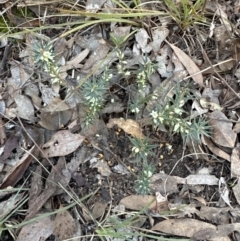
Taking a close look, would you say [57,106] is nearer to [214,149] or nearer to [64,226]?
[64,226]

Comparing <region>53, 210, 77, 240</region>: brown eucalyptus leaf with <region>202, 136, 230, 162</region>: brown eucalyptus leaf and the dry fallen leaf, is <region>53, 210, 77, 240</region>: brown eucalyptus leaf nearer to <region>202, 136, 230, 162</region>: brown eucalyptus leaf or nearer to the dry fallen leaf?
the dry fallen leaf

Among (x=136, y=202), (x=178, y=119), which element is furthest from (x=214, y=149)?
(x=136, y=202)

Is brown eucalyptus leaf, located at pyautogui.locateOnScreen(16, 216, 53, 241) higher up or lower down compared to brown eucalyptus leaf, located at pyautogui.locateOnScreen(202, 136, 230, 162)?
lower down

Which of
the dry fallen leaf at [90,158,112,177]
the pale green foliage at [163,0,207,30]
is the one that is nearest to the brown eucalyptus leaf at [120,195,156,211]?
the dry fallen leaf at [90,158,112,177]

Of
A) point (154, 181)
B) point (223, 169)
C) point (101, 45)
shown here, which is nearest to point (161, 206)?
point (154, 181)

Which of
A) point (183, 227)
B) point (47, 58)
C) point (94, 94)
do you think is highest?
point (47, 58)

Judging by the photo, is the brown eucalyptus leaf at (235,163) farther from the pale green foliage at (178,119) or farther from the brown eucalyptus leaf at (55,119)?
the brown eucalyptus leaf at (55,119)

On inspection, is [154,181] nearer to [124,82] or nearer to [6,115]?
[124,82]
